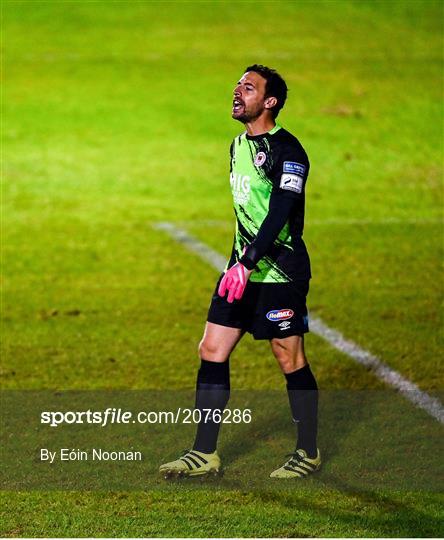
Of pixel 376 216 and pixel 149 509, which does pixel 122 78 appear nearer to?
pixel 376 216

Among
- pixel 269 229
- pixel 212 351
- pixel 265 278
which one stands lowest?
pixel 212 351

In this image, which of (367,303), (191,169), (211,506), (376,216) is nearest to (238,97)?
(211,506)

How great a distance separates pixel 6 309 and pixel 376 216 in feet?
23.8

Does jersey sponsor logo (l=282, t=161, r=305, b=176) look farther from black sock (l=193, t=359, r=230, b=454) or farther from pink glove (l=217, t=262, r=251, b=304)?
black sock (l=193, t=359, r=230, b=454)

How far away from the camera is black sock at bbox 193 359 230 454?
6.84m

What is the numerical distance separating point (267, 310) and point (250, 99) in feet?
3.46

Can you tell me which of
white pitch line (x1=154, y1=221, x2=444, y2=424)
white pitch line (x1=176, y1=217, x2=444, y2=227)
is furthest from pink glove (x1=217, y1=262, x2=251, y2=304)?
white pitch line (x1=176, y1=217, x2=444, y2=227)

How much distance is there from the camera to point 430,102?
25.4 metres

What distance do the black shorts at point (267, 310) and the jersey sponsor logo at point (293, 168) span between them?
59 cm

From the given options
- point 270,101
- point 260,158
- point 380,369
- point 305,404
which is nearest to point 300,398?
point 305,404

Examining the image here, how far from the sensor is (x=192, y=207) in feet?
60.3

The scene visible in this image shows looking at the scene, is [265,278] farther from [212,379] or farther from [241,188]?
[212,379]

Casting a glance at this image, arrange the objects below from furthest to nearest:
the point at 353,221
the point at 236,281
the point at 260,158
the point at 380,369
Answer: the point at 353,221 → the point at 380,369 → the point at 260,158 → the point at 236,281

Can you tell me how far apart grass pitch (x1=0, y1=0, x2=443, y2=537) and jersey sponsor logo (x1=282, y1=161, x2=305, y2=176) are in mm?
1538
